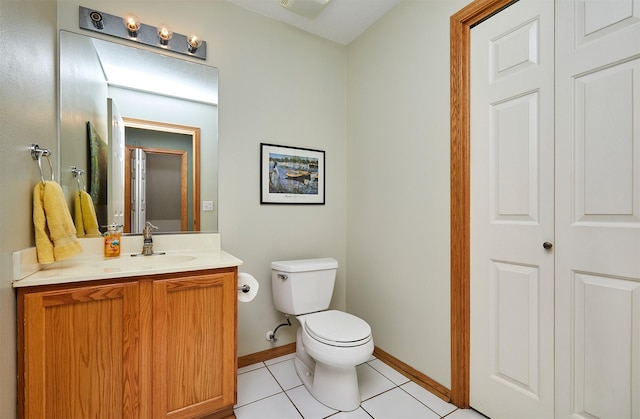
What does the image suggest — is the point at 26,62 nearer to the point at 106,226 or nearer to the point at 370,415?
the point at 106,226

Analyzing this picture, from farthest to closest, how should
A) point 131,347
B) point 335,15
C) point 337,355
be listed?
point 335,15
point 337,355
point 131,347

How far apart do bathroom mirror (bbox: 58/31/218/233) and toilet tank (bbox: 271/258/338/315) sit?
0.60m

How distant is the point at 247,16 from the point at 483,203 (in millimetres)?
2048

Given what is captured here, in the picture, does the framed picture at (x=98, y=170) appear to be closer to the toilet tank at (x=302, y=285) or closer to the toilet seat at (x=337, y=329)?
the toilet tank at (x=302, y=285)

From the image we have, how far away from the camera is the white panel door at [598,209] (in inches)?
41.7

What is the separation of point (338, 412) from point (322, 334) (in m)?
0.43

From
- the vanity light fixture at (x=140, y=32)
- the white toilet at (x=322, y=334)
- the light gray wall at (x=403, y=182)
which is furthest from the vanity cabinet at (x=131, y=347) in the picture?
the vanity light fixture at (x=140, y=32)

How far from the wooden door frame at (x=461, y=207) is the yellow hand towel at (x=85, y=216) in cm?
207

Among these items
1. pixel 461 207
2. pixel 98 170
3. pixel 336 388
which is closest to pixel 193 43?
pixel 98 170

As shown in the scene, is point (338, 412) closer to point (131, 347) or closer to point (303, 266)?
point (303, 266)

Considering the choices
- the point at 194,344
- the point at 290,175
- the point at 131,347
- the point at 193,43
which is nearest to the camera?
the point at 131,347

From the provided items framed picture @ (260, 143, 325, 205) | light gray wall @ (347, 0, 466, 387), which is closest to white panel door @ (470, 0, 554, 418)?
light gray wall @ (347, 0, 466, 387)

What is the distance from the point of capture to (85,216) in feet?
5.22

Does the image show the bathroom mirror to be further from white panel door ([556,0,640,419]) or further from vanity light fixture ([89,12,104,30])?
white panel door ([556,0,640,419])
